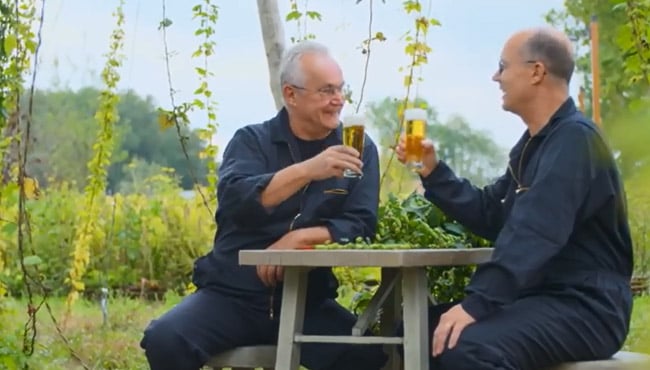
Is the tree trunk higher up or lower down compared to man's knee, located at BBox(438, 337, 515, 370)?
higher up

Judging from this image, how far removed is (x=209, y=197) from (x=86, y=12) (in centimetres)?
376

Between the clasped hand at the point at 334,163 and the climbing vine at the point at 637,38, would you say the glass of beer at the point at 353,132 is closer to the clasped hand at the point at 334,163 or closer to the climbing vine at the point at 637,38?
the clasped hand at the point at 334,163

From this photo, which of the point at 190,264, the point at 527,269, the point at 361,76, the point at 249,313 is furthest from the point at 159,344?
the point at 190,264

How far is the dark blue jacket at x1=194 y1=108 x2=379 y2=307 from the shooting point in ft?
11.0

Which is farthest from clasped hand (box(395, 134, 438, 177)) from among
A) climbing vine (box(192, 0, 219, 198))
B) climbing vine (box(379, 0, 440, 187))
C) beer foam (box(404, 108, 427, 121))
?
climbing vine (box(192, 0, 219, 198))

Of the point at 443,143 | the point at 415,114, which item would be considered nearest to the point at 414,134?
the point at 415,114

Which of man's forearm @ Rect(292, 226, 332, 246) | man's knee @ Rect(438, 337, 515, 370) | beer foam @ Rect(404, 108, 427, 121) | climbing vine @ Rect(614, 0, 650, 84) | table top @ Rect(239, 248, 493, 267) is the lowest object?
man's knee @ Rect(438, 337, 515, 370)

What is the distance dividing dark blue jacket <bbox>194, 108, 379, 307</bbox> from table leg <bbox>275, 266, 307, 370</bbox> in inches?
8.5

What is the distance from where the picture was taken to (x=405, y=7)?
195 inches

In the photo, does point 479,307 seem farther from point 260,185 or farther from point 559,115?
point 260,185

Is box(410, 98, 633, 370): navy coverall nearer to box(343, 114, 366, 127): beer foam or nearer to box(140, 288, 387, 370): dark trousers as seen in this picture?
box(343, 114, 366, 127): beer foam

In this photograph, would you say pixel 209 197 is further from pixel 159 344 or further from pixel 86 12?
pixel 86 12

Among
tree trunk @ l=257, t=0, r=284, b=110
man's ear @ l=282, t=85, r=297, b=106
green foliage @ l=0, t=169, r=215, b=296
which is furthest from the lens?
green foliage @ l=0, t=169, r=215, b=296

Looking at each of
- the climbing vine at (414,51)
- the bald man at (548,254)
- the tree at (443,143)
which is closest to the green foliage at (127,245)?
the tree at (443,143)
